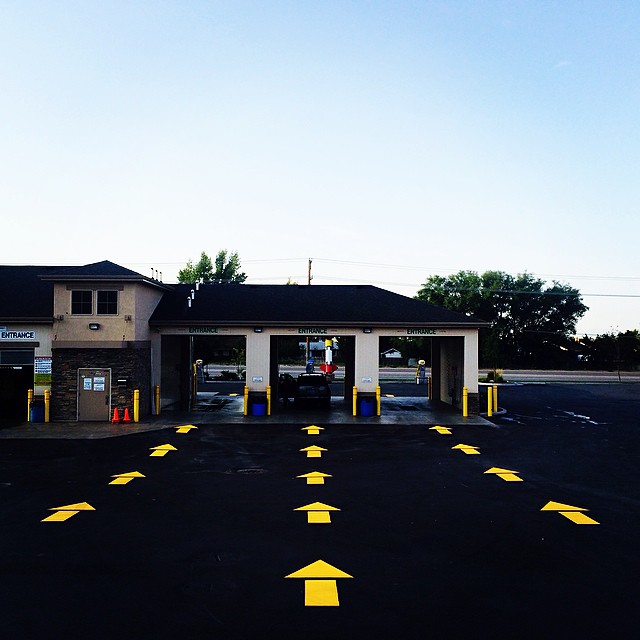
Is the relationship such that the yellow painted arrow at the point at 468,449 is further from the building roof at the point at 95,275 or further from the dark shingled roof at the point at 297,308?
the building roof at the point at 95,275

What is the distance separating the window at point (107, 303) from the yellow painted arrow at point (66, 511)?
1276 centimetres

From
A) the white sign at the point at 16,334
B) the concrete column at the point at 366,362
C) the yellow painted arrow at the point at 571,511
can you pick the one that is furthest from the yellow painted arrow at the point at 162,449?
the yellow painted arrow at the point at 571,511

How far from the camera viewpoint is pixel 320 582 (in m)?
7.54

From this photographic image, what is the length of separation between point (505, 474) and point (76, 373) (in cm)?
1659

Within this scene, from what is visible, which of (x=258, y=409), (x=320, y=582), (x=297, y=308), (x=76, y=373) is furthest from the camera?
(x=297, y=308)

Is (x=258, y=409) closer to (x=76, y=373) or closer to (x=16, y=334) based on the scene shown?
(x=76, y=373)

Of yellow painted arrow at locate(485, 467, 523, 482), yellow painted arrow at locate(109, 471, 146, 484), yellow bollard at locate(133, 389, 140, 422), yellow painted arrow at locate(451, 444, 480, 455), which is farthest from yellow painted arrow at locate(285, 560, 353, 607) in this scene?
yellow bollard at locate(133, 389, 140, 422)

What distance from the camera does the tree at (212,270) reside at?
70250mm

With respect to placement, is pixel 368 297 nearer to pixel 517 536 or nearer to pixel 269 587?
pixel 517 536

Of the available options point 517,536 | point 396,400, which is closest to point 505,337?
point 396,400

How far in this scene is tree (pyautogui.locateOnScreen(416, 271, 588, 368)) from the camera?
68500 millimetres

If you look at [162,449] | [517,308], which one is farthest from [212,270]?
[162,449]

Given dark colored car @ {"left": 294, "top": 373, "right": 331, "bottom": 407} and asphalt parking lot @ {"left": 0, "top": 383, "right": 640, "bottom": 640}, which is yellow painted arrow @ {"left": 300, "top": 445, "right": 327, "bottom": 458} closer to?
asphalt parking lot @ {"left": 0, "top": 383, "right": 640, "bottom": 640}

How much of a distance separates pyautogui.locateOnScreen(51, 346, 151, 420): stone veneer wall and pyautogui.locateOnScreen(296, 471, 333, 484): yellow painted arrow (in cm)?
1142
